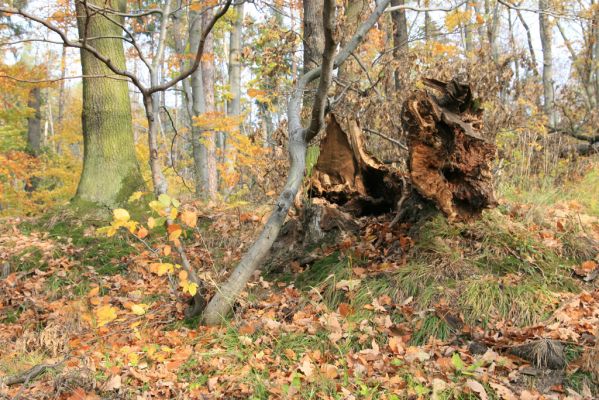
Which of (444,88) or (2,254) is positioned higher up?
(444,88)

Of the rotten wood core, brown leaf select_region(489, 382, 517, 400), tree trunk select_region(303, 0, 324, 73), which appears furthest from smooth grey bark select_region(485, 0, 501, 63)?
brown leaf select_region(489, 382, 517, 400)

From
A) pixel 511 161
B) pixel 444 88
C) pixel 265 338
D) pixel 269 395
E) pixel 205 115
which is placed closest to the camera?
pixel 269 395

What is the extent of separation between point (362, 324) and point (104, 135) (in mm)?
5030

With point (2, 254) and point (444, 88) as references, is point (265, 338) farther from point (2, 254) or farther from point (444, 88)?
point (2, 254)

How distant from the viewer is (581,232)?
14.1 ft

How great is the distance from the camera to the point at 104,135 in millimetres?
6637

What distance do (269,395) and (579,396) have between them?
1860 millimetres

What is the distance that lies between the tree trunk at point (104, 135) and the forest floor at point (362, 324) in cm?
149

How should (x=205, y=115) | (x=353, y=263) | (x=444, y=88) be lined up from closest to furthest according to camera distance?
(x=444, y=88) < (x=353, y=263) < (x=205, y=115)

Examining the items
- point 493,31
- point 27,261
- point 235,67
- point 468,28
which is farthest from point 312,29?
point 468,28

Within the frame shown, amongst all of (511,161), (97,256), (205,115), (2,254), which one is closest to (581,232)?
(511,161)

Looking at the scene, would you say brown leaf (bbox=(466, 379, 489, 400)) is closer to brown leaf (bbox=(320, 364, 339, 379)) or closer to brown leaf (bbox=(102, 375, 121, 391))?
brown leaf (bbox=(320, 364, 339, 379))

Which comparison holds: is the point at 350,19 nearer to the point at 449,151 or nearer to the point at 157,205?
the point at 449,151

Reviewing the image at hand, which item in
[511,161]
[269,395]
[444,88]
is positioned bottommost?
[269,395]
